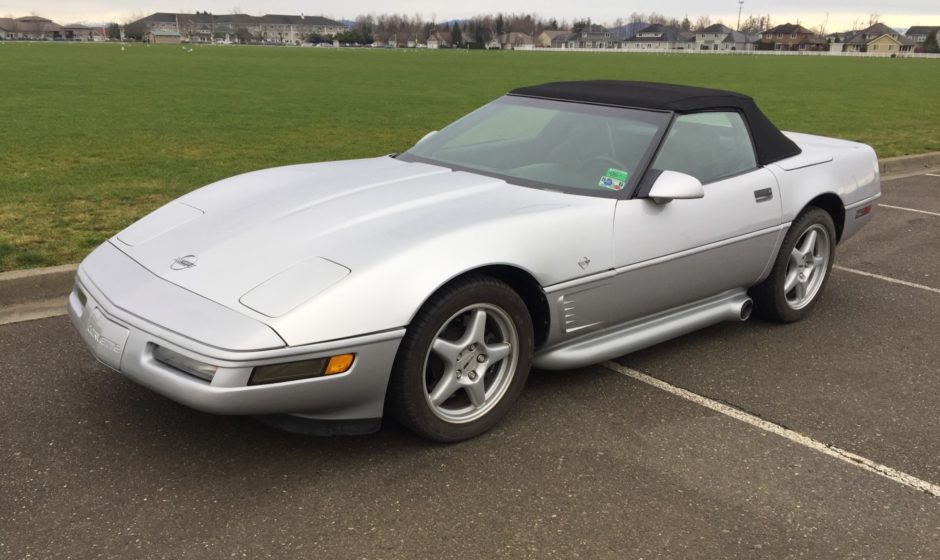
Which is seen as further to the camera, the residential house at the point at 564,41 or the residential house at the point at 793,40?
the residential house at the point at 564,41

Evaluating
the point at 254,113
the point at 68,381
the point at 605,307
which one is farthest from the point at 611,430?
the point at 254,113

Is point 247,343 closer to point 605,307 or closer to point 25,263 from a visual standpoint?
point 605,307

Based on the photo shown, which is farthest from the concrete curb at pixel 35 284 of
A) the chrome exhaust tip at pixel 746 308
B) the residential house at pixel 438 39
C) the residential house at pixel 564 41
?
the residential house at pixel 564 41

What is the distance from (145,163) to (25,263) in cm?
464

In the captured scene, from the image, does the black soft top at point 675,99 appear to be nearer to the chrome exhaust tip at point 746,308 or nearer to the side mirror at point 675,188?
the side mirror at point 675,188

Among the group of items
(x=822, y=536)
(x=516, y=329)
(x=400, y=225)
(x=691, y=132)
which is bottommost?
(x=822, y=536)

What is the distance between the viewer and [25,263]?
496 centimetres

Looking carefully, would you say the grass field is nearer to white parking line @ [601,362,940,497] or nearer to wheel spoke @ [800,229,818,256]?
white parking line @ [601,362,940,497]

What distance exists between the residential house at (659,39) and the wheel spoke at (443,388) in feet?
559

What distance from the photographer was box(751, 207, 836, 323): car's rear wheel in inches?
173

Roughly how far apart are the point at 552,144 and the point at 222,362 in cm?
210

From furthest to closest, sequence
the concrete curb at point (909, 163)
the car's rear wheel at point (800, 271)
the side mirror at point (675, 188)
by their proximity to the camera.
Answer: the concrete curb at point (909, 163) → the car's rear wheel at point (800, 271) → the side mirror at point (675, 188)

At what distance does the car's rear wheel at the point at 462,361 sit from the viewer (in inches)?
111

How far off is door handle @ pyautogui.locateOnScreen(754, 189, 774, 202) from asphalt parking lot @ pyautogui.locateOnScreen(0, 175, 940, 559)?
848mm
